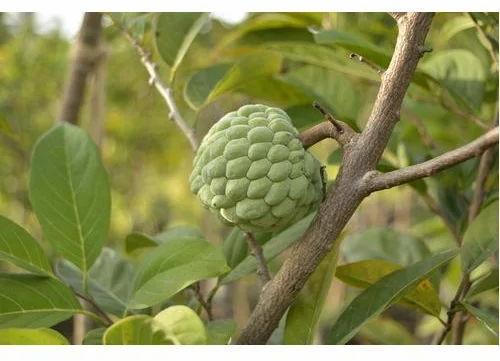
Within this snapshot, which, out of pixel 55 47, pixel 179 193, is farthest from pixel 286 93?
pixel 179 193

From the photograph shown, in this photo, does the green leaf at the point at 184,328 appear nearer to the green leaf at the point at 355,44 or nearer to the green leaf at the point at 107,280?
the green leaf at the point at 107,280

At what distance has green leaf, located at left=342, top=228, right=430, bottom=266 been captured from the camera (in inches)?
53.4

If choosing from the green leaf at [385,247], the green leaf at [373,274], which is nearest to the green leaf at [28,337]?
the green leaf at [373,274]

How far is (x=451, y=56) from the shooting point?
1.37 m

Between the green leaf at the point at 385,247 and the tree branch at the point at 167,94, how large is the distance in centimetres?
47

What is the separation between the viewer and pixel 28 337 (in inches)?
26.8

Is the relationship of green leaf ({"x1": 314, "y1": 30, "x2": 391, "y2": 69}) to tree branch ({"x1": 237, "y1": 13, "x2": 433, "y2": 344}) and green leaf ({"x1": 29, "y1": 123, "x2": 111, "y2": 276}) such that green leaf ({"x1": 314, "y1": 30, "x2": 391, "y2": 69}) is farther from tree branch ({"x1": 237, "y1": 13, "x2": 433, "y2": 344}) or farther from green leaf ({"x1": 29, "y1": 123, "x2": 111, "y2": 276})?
green leaf ({"x1": 29, "y1": 123, "x2": 111, "y2": 276})

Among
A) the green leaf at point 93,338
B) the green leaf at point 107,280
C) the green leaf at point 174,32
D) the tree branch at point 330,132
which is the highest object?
the green leaf at point 174,32

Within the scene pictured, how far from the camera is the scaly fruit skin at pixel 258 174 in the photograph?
0.83 metres

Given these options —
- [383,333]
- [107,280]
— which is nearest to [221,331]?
[107,280]

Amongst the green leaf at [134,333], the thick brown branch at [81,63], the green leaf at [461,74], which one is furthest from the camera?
the thick brown branch at [81,63]

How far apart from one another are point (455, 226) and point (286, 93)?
0.39 metres

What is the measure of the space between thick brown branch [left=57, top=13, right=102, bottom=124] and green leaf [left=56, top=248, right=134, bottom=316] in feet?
1.62

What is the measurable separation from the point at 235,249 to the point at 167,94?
0.85 feet
